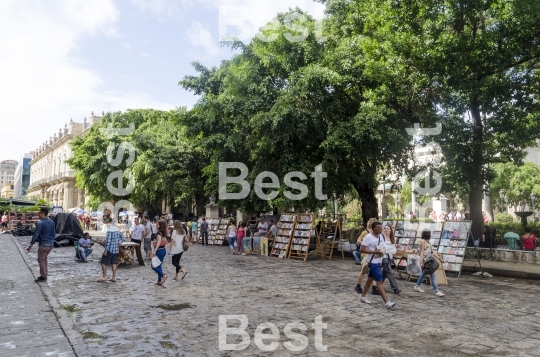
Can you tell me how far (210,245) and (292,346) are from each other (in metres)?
20.5

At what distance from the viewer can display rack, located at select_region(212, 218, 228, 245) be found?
86.6 ft

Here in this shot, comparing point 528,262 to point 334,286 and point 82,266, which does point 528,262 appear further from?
point 82,266

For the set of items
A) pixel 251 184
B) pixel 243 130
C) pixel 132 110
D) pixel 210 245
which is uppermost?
pixel 132 110

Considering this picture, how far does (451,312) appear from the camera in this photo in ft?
27.9

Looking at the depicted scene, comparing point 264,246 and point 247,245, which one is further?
point 247,245

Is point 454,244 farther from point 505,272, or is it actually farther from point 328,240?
point 328,240

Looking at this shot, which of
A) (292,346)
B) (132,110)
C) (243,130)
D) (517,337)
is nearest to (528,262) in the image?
(517,337)

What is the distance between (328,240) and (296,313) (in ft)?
38.1

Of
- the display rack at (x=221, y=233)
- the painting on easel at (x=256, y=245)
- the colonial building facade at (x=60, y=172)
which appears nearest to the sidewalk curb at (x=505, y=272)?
the painting on easel at (x=256, y=245)

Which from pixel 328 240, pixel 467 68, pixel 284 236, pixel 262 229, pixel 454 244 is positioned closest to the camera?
pixel 454 244

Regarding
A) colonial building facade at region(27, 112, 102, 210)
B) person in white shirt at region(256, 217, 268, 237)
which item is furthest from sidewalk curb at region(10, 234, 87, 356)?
colonial building facade at region(27, 112, 102, 210)

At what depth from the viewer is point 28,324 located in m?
7.07

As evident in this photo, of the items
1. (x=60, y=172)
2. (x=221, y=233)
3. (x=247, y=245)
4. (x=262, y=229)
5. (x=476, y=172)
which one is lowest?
(x=247, y=245)

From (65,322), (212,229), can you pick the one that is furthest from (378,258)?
(212,229)
